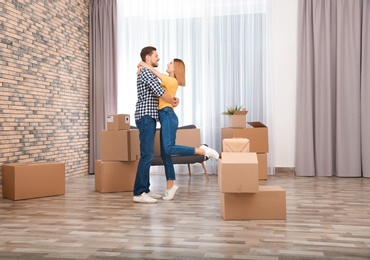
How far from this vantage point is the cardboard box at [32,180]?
4133mm

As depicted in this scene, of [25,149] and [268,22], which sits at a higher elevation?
[268,22]

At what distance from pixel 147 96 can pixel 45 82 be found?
6.80ft

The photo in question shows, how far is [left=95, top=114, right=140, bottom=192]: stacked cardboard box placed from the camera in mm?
4559

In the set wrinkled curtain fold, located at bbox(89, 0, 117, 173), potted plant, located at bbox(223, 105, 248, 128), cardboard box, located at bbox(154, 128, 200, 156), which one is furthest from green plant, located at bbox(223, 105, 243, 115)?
wrinkled curtain fold, located at bbox(89, 0, 117, 173)

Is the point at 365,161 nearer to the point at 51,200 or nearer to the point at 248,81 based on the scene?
the point at 248,81

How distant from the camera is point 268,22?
6.09 metres

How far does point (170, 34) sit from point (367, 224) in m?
4.42

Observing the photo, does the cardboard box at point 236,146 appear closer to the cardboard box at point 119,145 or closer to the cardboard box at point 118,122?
the cardboard box at point 119,145

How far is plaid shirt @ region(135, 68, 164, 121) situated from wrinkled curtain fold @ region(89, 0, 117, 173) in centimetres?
278

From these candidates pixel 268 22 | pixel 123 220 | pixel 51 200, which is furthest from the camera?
pixel 268 22

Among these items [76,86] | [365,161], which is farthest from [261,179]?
[76,86]

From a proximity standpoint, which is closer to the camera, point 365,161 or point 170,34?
point 365,161

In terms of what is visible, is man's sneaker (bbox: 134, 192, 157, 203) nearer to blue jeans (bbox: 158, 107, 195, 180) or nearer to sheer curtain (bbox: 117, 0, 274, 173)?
blue jeans (bbox: 158, 107, 195, 180)

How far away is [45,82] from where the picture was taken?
5.29 metres
